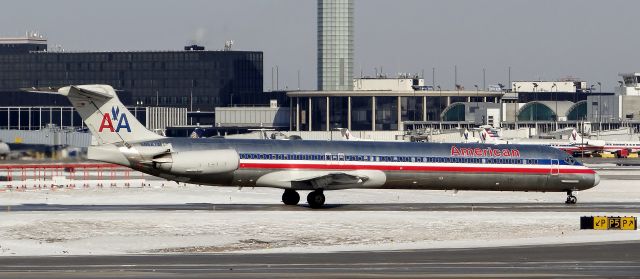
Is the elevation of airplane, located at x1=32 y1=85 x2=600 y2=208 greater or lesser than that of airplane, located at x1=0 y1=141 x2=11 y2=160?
lesser

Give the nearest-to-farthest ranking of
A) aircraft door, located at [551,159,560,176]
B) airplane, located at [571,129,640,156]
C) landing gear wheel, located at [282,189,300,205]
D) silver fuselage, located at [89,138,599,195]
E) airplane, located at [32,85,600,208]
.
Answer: airplane, located at [32,85,600,208]
silver fuselage, located at [89,138,599,195]
landing gear wheel, located at [282,189,300,205]
aircraft door, located at [551,159,560,176]
airplane, located at [571,129,640,156]

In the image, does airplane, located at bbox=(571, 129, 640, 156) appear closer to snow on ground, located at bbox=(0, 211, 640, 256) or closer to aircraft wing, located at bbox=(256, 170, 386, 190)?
aircraft wing, located at bbox=(256, 170, 386, 190)

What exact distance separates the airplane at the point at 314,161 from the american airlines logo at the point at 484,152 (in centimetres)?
5

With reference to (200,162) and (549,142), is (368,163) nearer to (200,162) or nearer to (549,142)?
(200,162)

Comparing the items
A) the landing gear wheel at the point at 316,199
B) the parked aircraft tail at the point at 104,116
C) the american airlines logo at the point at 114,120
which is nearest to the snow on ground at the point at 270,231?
the landing gear wheel at the point at 316,199

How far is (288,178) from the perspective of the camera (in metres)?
61.9

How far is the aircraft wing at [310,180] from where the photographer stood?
61594 mm

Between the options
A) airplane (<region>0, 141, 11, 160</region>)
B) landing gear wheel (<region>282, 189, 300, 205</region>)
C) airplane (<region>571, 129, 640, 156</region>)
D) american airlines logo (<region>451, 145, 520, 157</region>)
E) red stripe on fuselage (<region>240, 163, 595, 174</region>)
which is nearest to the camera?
airplane (<region>0, 141, 11, 160</region>)

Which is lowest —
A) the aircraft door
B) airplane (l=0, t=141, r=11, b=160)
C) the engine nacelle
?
the aircraft door

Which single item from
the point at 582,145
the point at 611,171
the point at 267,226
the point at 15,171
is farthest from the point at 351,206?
the point at 582,145

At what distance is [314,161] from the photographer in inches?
2459

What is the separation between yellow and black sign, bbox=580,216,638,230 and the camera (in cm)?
5331

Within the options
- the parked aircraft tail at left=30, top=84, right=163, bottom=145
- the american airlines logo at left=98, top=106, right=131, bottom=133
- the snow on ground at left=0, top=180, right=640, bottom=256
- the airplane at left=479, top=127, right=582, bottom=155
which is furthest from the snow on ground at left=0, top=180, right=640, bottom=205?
the airplane at left=479, top=127, right=582, bottom=155

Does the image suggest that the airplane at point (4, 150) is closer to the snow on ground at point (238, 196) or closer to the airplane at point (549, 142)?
the snow on ground at point (238, 196)
